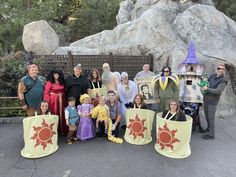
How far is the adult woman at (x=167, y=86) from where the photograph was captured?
5764 millimetres

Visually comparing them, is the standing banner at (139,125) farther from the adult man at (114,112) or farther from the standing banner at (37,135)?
the standing banner at (37,135)

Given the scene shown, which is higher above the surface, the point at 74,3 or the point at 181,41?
the point at 74,3

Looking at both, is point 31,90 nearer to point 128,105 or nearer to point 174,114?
point 128,105

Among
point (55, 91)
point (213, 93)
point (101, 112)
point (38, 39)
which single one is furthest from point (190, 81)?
point (38, 39)

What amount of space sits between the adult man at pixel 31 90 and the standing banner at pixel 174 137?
2.79 meters

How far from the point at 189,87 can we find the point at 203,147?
1.51 m

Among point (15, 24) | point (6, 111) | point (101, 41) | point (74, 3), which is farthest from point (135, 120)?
point (74, 3)

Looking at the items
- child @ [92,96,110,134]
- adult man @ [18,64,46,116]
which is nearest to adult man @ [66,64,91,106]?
child @ [92,96,110,134]

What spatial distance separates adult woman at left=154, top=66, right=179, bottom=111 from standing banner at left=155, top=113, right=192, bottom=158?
2.91ft

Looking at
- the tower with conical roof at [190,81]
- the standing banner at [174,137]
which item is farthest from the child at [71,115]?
the tower with conical roof at [190,81]

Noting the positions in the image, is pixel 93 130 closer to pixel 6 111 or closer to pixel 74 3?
pixel 6 111

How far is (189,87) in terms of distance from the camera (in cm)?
612

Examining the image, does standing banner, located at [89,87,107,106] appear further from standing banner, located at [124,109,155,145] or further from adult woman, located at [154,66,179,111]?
adult woman, located at [154,66,179,111]

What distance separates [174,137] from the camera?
488 centimetres
